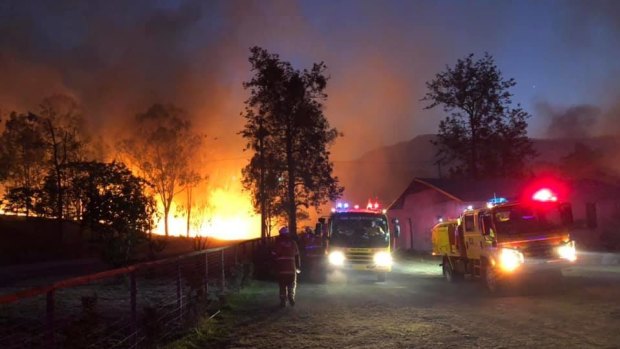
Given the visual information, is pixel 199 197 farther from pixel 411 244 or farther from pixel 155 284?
pixel 155 284

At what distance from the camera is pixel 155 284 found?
1845 centimetres

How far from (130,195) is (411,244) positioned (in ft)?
88.7

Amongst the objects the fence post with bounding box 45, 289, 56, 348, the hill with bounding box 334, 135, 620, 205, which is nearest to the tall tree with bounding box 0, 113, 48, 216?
the fence post with bounding box 45, 289, 56, 348

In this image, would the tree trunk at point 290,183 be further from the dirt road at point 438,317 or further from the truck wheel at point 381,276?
the dirt road at point 438,317

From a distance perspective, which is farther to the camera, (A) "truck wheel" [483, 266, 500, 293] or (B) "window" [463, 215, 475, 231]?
(B) "window" [463, 215, 475, 231]

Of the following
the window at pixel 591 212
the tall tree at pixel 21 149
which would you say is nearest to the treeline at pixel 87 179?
the tall tree at pixel 21 149

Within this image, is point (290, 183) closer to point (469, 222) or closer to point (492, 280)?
point (469, 222)

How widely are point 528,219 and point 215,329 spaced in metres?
9.10

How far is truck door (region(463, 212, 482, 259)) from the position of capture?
16.5 metres

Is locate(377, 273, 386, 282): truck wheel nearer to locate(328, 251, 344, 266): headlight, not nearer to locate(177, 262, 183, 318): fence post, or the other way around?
locate(328, 251, 344, 266): headlight

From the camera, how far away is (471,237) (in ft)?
56.2

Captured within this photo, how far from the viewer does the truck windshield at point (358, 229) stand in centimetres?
2025

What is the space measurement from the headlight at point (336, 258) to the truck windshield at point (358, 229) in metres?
0.35

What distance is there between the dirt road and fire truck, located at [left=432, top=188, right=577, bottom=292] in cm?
66
